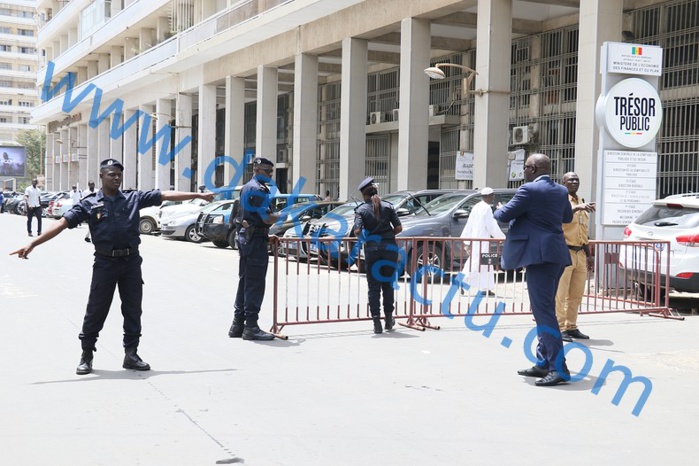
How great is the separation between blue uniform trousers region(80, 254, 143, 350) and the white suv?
7371 millimetres

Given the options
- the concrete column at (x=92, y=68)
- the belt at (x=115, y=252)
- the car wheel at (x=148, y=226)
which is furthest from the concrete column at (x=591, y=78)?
the concrete column at (x=92, y=68)

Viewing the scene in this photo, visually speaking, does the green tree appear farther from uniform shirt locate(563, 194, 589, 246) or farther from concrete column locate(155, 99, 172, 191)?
uniform shirt locate(563, 194, 589, 246)

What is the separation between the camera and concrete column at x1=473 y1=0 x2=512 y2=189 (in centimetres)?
2147

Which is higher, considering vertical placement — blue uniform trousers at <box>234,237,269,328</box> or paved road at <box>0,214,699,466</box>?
blue uniform trousers at <box>234,237,269,328</box>

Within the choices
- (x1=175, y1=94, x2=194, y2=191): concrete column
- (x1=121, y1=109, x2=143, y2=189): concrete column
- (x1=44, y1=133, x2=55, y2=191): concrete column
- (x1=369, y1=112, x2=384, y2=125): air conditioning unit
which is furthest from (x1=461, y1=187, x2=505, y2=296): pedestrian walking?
(x1=44, y1=133, x2=55, y2=191): concrete column

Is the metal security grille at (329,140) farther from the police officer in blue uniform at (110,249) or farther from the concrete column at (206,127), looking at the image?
the police officer in blue uniform at (110,249)

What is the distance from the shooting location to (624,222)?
44.7ft

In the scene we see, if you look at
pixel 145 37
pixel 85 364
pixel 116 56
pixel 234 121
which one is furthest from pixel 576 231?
pixel 116 56

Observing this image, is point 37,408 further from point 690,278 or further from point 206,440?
point 690,278

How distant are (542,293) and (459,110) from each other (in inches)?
920

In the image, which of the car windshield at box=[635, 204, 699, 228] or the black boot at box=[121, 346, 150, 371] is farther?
the car windshield at box=[635, 204, 699, 228]

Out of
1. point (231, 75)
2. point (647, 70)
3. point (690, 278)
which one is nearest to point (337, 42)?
point (231, 75)

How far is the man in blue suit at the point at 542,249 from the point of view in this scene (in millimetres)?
7129

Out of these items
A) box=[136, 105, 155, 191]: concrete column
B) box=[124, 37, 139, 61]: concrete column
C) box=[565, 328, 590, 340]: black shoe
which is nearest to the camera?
box=[565, 328, 590, 340]: black shoe
